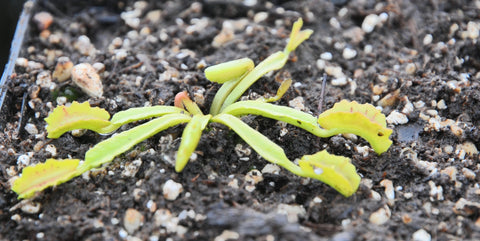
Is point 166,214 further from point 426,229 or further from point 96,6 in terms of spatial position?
point 96,6

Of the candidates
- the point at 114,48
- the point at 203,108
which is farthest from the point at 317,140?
the point at 114,48

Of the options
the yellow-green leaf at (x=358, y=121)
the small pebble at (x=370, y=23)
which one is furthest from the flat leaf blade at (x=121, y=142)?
the small pebble at (x=370, y=23)

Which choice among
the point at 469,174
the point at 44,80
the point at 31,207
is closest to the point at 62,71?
the point at 44,80

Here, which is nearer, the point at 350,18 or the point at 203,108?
the point at 203,108

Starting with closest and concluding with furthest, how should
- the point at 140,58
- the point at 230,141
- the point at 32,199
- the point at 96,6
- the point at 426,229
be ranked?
the point at 426,229 → the point at 32,199 → the point at 230,141 → the point at 140,58 → the point at 96,6

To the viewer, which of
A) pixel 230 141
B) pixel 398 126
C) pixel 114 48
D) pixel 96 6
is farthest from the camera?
pixel 96 6

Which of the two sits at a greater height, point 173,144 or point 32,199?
point 173,144
